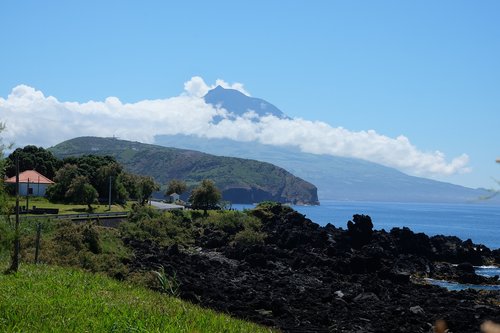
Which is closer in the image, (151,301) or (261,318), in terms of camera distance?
(151,301)

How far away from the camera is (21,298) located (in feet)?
62.6

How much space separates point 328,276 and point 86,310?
37028 millimetres

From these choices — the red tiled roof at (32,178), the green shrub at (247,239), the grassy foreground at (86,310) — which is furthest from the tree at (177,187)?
the grassy foreground at (86,310)

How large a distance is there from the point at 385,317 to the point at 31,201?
57436mm

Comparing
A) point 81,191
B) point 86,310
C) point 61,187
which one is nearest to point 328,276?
point 86,310

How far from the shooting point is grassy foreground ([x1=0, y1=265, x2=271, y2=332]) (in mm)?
15617

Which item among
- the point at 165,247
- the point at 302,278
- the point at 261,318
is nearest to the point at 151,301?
the point at 261,318

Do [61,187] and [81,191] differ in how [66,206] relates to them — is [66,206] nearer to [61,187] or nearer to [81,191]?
[81,191]

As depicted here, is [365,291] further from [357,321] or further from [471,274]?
[471,274]

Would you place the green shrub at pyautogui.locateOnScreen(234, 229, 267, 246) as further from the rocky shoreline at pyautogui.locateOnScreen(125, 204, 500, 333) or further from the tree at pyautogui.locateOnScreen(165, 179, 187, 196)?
the tree at pyautogui.locateOnScreen(165, 179, 187, 196)

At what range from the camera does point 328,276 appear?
52.5 m

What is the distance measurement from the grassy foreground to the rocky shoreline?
35.3 feet

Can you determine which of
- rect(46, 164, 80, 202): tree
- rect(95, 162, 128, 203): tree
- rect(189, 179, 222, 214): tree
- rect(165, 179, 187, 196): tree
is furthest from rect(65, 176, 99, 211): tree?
rect(165, 179, 187, 196): tree

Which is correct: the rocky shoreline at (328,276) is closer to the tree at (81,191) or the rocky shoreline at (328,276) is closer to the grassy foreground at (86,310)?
the grassy foreground at (86,310)
